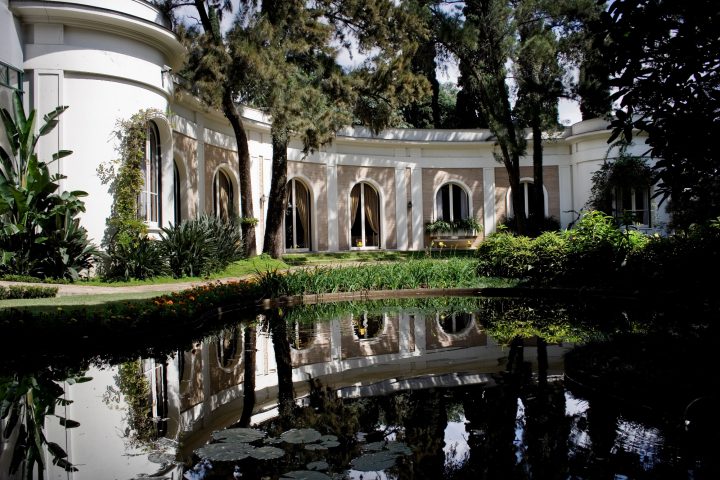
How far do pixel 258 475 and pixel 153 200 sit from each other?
1241cm

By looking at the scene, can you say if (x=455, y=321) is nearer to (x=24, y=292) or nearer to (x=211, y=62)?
(x=24, y=292)

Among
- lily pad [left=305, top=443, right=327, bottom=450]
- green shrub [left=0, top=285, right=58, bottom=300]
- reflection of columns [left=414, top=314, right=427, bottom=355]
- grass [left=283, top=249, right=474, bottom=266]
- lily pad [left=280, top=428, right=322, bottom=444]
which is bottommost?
reflection of columns [left=414, top=314, right=427, bottom=355]

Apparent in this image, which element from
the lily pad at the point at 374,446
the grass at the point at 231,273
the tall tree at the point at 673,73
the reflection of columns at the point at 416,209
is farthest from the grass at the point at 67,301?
the reflection of columns at the point at 416,209

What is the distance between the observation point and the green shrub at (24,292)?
32.6ft

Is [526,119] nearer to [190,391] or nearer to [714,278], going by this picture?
[714,278]

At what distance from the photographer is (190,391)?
5711mm

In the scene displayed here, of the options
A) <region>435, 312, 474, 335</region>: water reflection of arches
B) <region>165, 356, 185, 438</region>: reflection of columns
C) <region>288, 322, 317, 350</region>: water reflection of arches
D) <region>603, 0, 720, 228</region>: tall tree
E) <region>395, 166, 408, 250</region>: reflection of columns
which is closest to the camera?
<region>603, 0, 720, 228</region>: tall tree

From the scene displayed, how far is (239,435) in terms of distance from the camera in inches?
163

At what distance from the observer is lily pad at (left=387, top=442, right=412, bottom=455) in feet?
12.5

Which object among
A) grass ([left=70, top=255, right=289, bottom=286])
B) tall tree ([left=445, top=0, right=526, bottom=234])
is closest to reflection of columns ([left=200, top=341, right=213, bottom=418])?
grass ([left=70, top=255, right=289, bottom=286])

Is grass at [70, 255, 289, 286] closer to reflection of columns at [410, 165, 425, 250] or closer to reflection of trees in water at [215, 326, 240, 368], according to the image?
reflection of trees in water at [215, 326, 240, 368]

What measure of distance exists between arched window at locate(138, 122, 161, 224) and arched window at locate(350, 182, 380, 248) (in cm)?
1062

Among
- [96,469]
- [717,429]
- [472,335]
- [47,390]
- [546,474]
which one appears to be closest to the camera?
[546,474]

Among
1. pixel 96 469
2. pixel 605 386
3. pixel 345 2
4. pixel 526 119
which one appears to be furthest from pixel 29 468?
pixel 526 119
